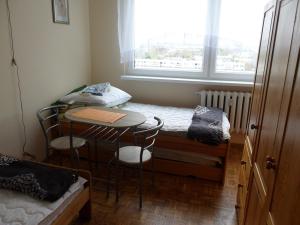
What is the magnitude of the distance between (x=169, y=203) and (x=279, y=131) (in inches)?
59.5

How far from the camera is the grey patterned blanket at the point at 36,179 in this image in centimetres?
170

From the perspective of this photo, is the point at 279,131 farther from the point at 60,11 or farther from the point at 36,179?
the point at 60,11

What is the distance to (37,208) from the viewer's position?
160cm

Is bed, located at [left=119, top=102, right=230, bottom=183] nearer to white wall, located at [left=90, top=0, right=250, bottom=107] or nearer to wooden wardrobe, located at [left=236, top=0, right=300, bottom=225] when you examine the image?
white wall, located at [left=90, top=0, right=250, bottom=107]

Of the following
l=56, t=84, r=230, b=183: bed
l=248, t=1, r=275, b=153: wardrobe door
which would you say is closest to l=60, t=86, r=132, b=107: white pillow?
l=56, t=84, r=230, b=183: bed

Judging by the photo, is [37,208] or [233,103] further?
[233,103]

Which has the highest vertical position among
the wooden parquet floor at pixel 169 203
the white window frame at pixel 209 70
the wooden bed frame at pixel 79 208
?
the white window frame at pixel 209 70

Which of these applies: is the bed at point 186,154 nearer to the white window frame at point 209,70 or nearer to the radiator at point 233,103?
the radiator at point 233,103

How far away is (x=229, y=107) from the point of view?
3.50m

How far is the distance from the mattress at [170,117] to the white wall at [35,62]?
3.11ft


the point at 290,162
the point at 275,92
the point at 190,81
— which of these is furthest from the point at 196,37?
the point at 290,162

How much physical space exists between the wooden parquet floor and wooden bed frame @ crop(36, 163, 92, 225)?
90 mm

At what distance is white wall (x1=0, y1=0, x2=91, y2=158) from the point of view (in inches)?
96.2

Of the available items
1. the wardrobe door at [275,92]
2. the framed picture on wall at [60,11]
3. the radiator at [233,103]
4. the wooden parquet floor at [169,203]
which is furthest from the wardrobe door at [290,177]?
the framed picture on wall at [60,11]
